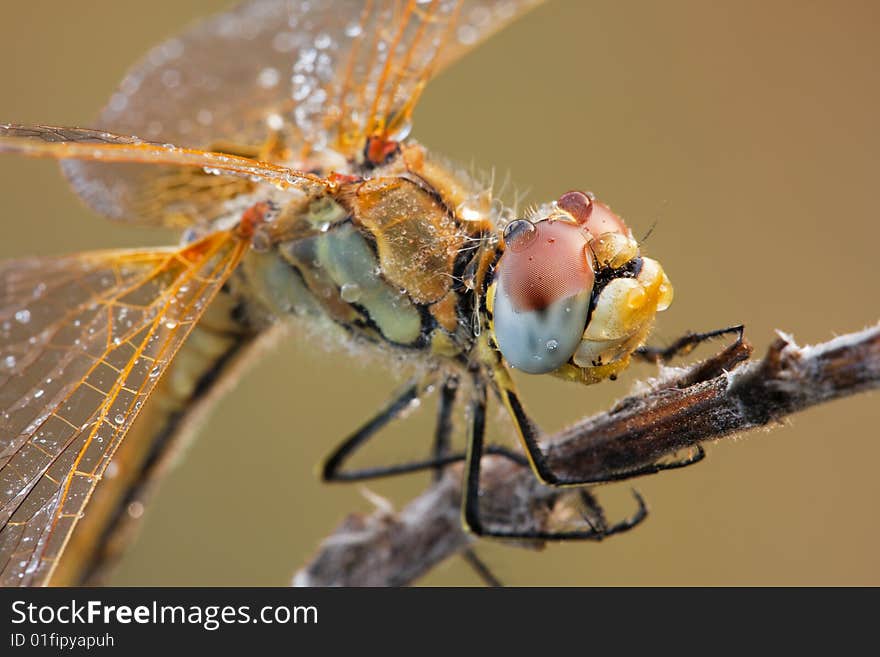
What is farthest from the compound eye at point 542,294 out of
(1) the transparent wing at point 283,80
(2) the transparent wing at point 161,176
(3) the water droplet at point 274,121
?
(3) the water droplet at point 274,121

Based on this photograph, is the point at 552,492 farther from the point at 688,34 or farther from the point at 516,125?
the point at 688,34

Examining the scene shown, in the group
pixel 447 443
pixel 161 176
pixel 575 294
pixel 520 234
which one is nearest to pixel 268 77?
pixel 161 176

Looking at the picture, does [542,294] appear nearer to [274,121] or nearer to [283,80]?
[274,121]

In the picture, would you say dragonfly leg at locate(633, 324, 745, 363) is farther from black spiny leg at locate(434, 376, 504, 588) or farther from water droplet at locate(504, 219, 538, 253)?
black spiny leg at locate(434, 376, 504, 588)

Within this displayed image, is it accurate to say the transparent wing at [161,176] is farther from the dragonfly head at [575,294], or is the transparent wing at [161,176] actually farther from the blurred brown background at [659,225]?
the blurred brown background at [659,225]

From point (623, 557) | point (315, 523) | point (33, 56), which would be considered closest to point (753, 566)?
point (623, 557)

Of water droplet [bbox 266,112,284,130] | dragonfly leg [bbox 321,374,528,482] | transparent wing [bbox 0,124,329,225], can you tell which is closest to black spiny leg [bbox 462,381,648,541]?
dragonfly leg [bbox 321,374,528,482]
